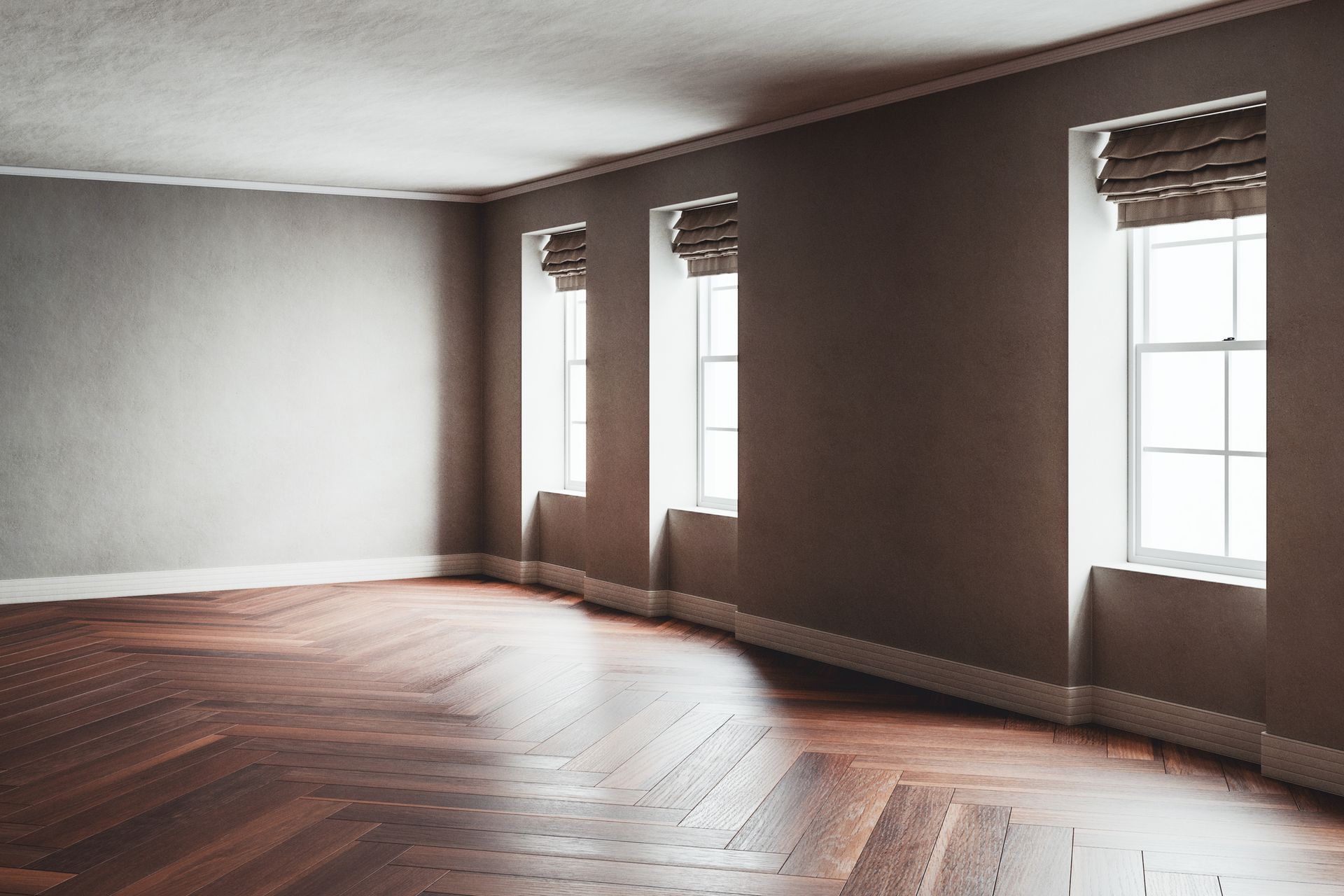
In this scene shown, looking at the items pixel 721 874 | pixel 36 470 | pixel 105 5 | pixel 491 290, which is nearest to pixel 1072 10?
pixel 721 874

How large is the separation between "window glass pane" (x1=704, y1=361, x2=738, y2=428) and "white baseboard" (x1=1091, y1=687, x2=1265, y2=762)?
8.94 feet

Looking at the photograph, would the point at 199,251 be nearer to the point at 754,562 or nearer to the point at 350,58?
the point at 350,58

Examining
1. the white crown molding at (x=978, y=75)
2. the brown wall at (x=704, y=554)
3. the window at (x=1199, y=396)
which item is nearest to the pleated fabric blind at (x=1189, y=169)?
the window at (x=1199, y=396)

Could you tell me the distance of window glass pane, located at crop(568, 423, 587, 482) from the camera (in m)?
7.85

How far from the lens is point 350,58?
4.61 m

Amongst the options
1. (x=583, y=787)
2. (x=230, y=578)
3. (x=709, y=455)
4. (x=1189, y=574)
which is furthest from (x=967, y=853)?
(x=230, y=578)

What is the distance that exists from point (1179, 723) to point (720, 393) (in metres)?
3.24

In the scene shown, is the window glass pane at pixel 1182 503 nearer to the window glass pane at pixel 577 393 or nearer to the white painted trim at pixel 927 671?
the white painted trim at pixel 927 671

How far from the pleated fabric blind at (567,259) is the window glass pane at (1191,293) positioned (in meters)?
3.76

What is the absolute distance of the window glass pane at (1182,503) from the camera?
14.0 feet

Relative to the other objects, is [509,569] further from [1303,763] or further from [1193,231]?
[1303,763]

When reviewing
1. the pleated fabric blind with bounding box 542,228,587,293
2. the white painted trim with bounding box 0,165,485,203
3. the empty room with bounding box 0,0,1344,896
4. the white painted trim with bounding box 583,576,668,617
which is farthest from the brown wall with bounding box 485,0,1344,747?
the white painted trim with bounding box 0,165,485,203

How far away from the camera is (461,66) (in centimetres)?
471

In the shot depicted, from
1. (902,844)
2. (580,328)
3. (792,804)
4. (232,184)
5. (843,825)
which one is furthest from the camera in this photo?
(580,328)
